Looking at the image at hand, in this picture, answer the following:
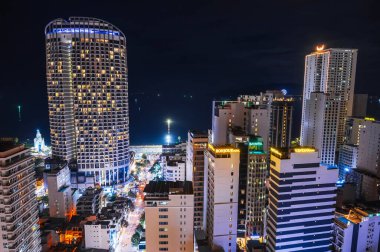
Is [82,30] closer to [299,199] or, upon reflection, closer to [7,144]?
[7,144]

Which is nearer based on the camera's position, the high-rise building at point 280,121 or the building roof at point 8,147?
the building roof at point 8,147

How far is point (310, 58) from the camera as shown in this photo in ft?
327

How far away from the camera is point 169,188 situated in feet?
128

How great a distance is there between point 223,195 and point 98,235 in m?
22.5

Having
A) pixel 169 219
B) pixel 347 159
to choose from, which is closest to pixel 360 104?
pixel 347 159

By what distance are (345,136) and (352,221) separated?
4758cm

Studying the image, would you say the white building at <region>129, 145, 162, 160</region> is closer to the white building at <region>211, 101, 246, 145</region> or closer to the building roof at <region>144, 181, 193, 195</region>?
the white building at <region>211, 101, 246, 145</region>

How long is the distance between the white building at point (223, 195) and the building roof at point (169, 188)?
3843 mm

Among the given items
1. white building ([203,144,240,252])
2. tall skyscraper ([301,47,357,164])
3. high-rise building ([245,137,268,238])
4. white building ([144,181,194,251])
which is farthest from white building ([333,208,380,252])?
tall skyscraper ([301,47,357,164])

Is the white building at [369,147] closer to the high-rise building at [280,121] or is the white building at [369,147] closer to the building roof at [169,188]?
the high-rise building at [280,121]

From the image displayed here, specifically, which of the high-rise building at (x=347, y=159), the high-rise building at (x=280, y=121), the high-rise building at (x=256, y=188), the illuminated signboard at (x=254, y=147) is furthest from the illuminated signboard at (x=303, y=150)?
the high-rise building at (x=280, y=121)

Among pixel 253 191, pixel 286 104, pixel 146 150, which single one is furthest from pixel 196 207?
pixel 146 150

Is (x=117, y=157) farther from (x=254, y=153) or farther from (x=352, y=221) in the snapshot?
(x=352, y=221)

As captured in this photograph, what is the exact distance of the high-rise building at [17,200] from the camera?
3139cm
